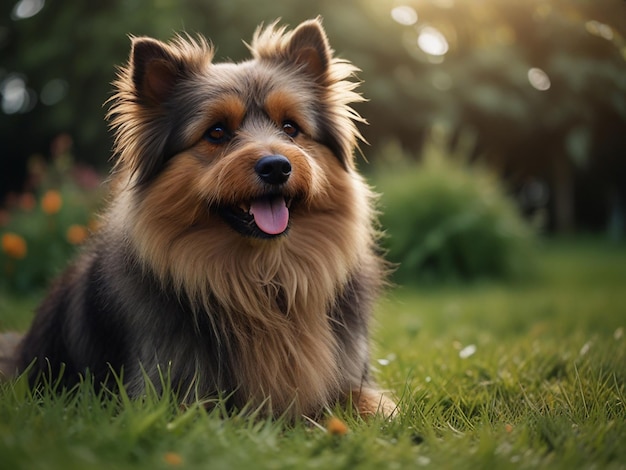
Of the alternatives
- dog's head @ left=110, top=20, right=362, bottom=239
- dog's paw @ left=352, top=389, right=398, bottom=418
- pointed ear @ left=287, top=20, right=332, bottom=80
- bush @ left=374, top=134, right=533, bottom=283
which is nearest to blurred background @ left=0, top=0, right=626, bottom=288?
bush @ left=374, top=134, right=533, bottom=283

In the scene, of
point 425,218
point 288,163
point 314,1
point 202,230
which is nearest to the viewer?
point 288,163

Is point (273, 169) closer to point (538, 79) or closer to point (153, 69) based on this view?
point (153, 69)

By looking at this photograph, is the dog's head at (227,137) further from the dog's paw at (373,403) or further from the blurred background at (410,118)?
the blurred background at (410,118)

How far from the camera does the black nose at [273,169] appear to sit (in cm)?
337

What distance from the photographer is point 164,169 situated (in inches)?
145

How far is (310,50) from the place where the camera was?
4.11 metres

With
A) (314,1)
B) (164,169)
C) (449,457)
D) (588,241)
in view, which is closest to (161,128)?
(164,169)

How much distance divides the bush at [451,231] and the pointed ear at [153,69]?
6782mm

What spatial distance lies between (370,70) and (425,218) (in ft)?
30.8

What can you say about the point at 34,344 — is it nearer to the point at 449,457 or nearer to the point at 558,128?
the point at 449,457

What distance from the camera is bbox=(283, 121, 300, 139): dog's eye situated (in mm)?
3845

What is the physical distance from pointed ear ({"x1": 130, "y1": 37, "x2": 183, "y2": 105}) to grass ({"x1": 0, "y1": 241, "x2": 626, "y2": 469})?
1702 mm

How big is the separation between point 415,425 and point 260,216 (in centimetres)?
133

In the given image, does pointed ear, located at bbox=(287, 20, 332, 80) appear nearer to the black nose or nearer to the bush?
the black nose
